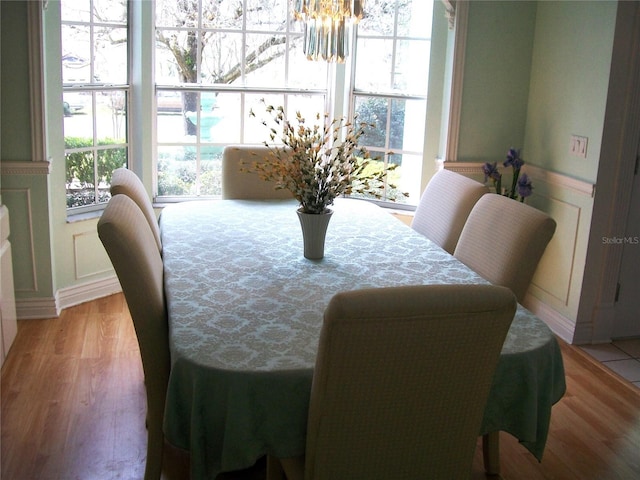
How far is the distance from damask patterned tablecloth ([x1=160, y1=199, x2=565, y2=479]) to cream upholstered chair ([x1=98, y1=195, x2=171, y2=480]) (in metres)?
0.08

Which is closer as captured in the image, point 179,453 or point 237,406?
point 237,406

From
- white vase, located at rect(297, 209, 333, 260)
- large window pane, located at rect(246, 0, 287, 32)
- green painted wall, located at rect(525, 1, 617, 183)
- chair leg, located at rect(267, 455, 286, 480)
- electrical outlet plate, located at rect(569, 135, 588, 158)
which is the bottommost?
chair leg, located at rect(267, 455, 286, 480)

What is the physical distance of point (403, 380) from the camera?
5.51ft

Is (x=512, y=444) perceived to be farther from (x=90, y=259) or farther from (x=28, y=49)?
(x=28, y=49)

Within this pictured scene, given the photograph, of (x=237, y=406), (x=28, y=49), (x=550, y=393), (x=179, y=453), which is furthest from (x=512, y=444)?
(x=28, y=49)

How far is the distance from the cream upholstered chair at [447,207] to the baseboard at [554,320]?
0.80 m

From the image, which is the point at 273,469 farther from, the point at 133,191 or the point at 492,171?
the point at 492,171

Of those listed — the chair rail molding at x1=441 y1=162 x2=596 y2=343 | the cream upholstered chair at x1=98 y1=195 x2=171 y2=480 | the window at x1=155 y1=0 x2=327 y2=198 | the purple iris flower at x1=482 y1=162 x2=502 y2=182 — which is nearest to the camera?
the cream upholstered chair at x1=98 y1=195 x2=171 y2=480

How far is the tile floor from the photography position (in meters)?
3.55

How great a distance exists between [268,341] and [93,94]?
111 inches

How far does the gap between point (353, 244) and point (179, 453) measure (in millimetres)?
1097

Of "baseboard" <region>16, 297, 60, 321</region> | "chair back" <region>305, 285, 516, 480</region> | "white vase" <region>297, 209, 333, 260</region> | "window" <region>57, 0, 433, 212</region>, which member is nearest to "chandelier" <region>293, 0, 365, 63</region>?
"white vase" <region>297, 209, 333, 260</region>

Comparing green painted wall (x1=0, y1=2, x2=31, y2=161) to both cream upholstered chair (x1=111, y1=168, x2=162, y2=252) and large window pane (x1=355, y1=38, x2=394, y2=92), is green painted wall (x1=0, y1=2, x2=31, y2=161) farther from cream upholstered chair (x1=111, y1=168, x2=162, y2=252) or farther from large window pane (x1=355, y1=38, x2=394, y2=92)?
large window pane (x1=355, y1=38, x2=394, y2=92)

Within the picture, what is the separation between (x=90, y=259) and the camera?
168 inches
